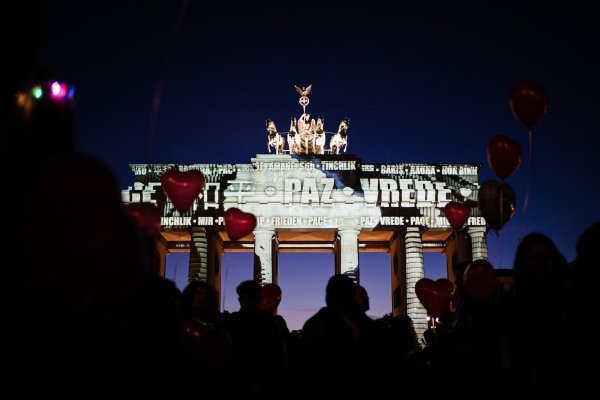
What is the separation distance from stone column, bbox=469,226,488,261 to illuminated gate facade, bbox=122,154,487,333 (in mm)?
71

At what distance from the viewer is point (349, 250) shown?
132 ft

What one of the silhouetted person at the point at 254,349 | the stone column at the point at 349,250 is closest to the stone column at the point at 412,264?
the stone column at the point at 349,250

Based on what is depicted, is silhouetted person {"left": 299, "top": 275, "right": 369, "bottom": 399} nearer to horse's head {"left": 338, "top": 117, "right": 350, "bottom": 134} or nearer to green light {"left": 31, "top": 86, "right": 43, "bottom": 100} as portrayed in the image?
green light {"left": 31, "top": 86, "right": 43, "bottom": 100}

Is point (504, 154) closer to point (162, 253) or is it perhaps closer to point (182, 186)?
point (182, 186)

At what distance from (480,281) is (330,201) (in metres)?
31.7

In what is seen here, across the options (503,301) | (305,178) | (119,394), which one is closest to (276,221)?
(305,178)

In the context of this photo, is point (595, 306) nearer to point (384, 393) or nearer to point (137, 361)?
point (384, 393)

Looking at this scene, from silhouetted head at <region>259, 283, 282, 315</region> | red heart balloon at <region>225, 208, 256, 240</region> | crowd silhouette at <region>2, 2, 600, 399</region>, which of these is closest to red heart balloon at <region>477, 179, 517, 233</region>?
crowd silhouette at <region>2, 2, 600, 399</region>

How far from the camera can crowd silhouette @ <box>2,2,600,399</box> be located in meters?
3.01

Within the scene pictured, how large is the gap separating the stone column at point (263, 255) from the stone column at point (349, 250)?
510cm

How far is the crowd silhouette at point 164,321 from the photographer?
301 centimetres

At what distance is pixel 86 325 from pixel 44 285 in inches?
14.8

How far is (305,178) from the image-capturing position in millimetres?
40656

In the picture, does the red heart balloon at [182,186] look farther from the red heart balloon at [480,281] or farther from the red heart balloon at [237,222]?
the red heart balloon at [480,281]
